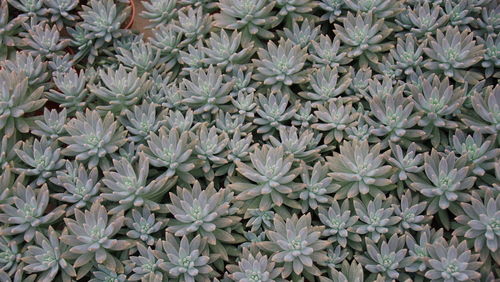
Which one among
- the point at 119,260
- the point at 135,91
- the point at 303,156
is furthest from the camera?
the point at 135,91

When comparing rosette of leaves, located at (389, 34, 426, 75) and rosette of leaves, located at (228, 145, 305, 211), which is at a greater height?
rosette of leaves, located at (389, 34, 426, 75)

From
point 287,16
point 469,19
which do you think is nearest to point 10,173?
point 287,16

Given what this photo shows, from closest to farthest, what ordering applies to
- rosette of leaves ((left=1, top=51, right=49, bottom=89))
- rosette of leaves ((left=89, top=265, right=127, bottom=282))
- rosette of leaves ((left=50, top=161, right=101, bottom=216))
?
rosette of leaves ((left=89, top=265, right=127, bottom=282)), rosette of leaves ((left=50, top=161, right=101, bottom=216)), rosette of leaves ((left=1, top=51, right=49, bottom=89))

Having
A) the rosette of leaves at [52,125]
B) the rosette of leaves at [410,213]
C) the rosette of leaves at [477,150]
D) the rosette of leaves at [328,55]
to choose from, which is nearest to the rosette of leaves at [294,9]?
the rosette of leaves at [328,55]

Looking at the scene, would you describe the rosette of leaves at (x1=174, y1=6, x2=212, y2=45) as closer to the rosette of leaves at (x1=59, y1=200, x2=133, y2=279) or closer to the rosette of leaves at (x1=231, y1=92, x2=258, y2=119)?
the rosette of leaves at (x1=231, y1=92, x2=258, y2=119)

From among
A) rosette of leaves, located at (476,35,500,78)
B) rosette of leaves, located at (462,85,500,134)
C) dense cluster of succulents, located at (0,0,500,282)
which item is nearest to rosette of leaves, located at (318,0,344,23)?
dense cluster of succulents, located at (0,0,500,282)

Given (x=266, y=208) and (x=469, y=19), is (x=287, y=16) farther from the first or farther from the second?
(x=266, y=208)

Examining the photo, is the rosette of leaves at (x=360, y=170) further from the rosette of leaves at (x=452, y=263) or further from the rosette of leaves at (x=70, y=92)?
the rosette of leaves at (x=70, y=92)
